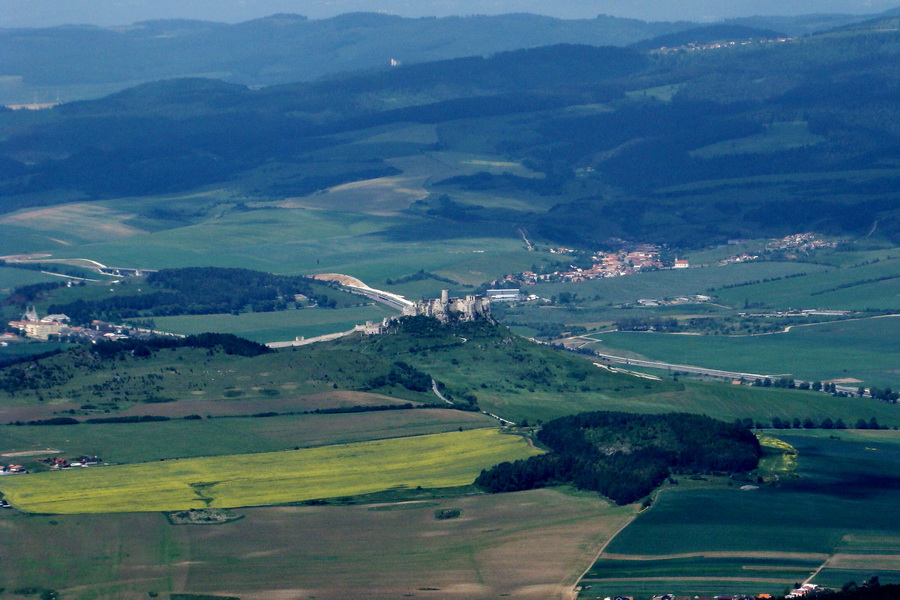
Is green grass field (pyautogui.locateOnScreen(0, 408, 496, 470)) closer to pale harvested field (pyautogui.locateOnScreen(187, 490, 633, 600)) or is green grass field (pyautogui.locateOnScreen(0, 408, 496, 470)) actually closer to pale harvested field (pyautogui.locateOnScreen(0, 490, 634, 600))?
pale harvested field (pyautogui.locateOnScreen(0, 490, 634, 600))

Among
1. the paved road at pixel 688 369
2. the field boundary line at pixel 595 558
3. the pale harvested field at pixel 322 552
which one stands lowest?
the paved road at pixel 688 369

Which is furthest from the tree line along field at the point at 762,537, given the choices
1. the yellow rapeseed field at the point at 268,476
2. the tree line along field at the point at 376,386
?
the tree line along field at the point at 376,386

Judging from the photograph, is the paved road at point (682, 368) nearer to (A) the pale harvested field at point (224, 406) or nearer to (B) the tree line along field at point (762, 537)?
(A) the pale harvested field at point (224, 406)

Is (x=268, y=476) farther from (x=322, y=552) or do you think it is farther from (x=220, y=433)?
(x=322, y=552)

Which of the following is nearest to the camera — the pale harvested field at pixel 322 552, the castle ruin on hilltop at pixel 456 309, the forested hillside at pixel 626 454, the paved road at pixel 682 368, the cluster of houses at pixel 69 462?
the pale harvested field at pixel 322 552

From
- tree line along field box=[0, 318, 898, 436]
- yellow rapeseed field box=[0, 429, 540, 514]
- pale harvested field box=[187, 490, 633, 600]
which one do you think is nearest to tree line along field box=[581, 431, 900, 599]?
pale harvested field box=[187, 490, 633, 600]

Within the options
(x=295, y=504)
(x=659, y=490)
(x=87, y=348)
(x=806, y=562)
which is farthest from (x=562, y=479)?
(x=87, y=348)
